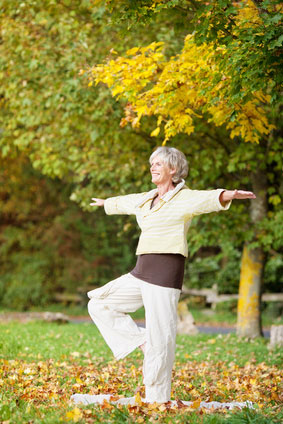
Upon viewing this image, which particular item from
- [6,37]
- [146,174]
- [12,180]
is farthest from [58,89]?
[12,180]

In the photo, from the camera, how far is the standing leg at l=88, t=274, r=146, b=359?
15.1ft

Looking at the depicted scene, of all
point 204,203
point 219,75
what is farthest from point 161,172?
point 219,75

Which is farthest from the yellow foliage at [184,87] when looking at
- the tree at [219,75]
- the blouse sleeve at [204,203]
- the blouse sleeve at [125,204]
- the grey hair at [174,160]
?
the blouse sleeve at [204,203]

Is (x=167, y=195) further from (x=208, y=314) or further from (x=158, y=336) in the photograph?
(x=208, y=314)

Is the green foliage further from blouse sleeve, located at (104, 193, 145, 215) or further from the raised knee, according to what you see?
the raised knee

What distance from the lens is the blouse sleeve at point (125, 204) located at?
192 inches

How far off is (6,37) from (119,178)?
3.39 metres

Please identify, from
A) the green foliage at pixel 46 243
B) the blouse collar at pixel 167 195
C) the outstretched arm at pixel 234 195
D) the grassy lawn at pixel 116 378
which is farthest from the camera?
the green foliage at pixel 46 243

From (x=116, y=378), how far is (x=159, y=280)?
2176mm

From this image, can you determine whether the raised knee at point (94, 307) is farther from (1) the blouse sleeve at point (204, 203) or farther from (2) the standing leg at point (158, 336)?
(1) the blouse sleeve at point (204, 203)

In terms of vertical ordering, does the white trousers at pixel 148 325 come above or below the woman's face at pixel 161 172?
below

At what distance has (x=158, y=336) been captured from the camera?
439 centimetres

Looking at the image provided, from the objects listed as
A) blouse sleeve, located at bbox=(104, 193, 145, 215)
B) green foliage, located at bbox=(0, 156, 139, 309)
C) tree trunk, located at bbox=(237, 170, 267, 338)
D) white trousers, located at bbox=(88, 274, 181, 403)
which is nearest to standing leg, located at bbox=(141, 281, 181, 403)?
white trousers, located at bbox=(88, 274, 181, 403)

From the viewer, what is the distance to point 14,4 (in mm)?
10156
